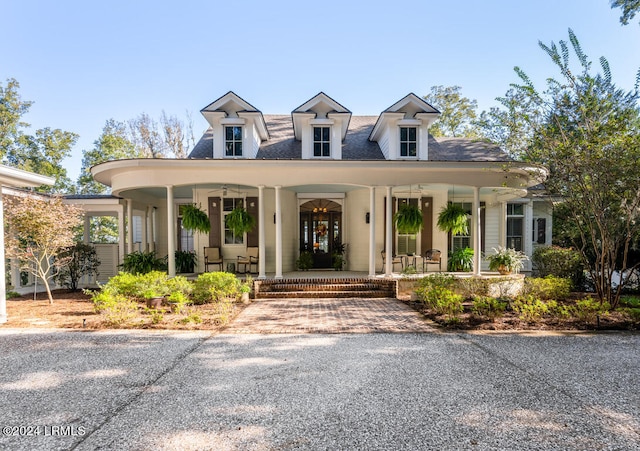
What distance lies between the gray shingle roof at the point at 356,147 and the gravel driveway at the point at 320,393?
25.5ft

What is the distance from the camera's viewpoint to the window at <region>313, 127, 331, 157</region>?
10297mm

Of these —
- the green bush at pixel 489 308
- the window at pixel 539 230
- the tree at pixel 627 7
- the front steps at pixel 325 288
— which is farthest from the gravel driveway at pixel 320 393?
the tree at pixel 627 7

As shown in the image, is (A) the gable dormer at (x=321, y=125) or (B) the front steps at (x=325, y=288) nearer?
(B) the front steps at (x=325, y=288)

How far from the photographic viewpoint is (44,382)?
3.42 metres

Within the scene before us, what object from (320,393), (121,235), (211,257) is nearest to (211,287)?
(211,257)

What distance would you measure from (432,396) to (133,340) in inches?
172

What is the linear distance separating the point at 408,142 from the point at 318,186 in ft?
11.2

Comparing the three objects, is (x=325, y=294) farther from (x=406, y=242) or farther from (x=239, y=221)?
(x=406, y=242)

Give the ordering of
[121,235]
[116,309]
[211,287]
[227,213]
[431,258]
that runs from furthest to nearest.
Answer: [227,213]
[121,235]
[431,258]
[211,287]
[116,309]

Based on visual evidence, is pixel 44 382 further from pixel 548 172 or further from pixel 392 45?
pixel 392 45

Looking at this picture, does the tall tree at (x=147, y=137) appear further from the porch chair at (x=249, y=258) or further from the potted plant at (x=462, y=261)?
the potted plant at (x=462, y=261)

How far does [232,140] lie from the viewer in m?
10.3

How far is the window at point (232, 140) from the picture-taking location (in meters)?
10.3

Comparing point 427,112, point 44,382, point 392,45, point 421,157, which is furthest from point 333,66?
point 44,382
